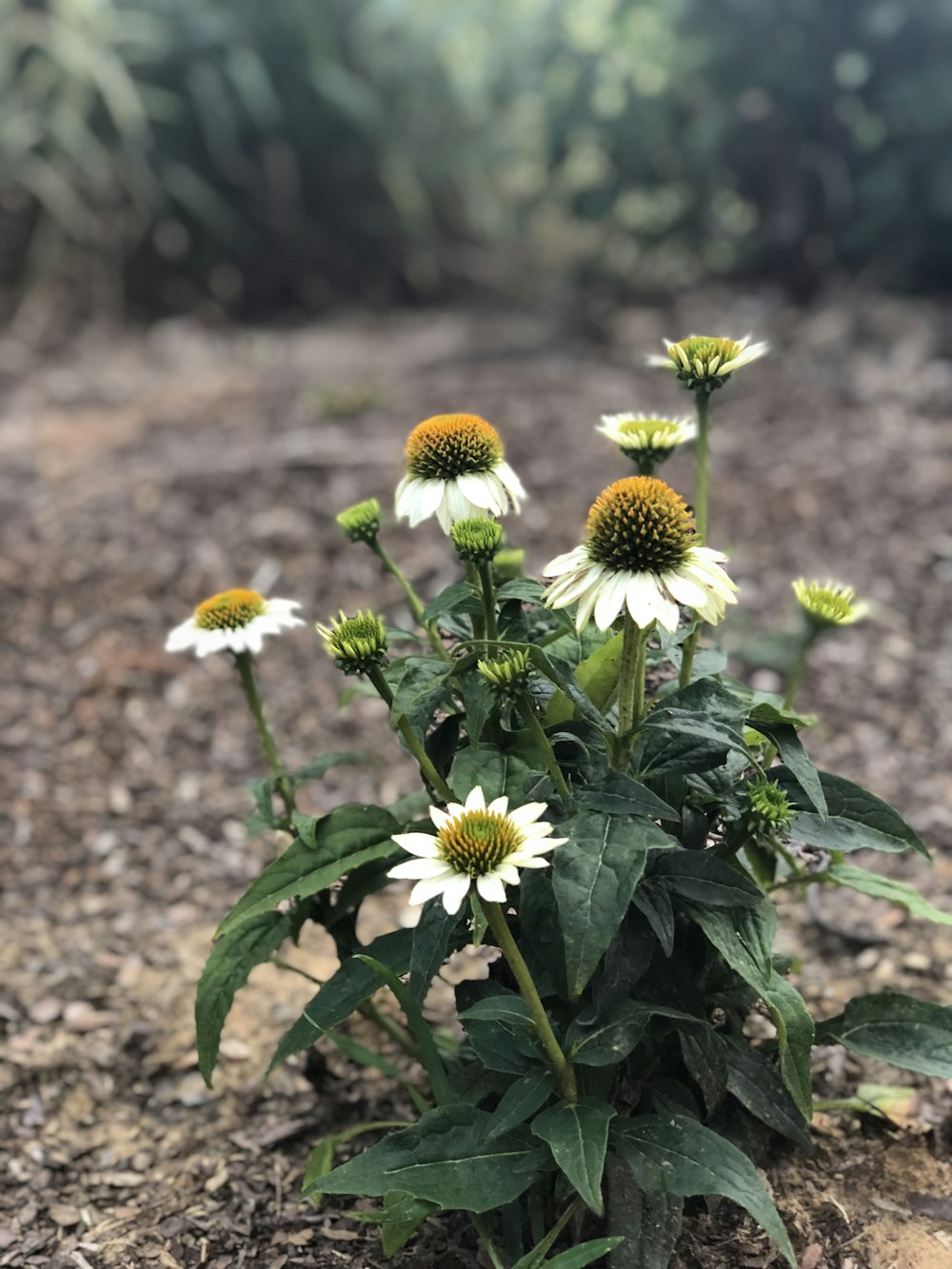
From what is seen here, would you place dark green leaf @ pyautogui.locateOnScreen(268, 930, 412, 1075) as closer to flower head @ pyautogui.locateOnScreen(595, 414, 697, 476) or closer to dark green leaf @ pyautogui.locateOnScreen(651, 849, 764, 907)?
dark green leaf @ pyautogui.locateOnScreen(651, 849, 764, 907)

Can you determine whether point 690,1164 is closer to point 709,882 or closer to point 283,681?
point 709,882

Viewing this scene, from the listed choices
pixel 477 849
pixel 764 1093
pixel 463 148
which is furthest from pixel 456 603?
pixel 463 148

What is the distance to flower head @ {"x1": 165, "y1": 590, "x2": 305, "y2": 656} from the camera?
5.90 ft

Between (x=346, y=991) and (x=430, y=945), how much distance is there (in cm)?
22

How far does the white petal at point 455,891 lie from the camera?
123 centimetres

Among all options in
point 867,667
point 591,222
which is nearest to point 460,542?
point 867,667

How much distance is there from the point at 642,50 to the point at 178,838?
4.44 metres

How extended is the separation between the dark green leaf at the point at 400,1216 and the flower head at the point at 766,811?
0.64 metres

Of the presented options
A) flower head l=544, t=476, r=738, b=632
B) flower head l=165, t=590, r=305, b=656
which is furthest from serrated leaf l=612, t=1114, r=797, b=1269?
flower head l=165, t=590, r=305, b=656

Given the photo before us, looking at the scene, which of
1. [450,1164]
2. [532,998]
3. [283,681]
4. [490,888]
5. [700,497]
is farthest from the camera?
[283,681]

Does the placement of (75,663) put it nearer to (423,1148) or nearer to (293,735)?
(293,735)

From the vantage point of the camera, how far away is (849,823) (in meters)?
1.53

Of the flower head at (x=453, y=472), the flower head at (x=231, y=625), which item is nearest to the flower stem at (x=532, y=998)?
the flower head at (x=453, y=472)

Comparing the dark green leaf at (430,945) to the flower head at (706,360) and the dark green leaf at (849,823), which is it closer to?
the dark green leaf at (849,823)
